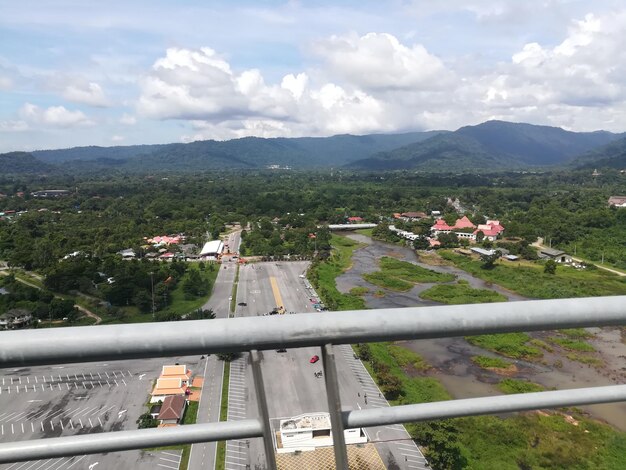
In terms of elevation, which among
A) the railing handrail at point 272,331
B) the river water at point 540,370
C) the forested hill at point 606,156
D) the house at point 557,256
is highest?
the forested hill at point 606,156

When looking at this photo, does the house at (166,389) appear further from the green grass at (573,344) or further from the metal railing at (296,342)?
the green grass at (573,344)

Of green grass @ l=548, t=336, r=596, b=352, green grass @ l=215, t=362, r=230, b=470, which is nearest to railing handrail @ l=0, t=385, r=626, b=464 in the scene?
green grass @ l=215, t=362, r=230, b=470

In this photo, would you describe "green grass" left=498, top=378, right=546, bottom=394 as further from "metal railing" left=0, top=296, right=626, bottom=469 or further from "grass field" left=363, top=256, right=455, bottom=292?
"metal railing" left=0, top=296, right=626, bottom=469

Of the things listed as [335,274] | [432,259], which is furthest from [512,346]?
[432,259]

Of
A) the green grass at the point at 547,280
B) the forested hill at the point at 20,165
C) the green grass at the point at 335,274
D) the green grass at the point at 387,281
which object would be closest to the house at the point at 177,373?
the green grass at the point at 335,274

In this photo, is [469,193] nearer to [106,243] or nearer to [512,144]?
[106,243]

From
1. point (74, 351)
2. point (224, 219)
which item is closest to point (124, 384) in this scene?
point (74, 351)
